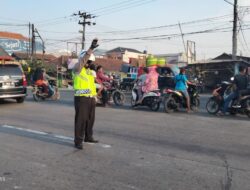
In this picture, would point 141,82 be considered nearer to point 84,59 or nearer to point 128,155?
point 84,59

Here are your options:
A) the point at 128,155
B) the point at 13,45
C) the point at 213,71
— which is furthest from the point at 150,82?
the point at 13,45

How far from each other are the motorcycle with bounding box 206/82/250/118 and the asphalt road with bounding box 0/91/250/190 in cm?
108

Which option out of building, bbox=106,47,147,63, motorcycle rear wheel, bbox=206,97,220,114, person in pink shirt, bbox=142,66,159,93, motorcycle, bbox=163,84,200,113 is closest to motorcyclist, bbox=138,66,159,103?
person in pink shirt, bbox=142,66,159,93

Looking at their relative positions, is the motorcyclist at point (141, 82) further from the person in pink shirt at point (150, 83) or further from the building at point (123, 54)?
the building at point (123, 54)

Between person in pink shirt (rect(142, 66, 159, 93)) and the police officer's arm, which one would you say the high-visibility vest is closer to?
the police officer's arm

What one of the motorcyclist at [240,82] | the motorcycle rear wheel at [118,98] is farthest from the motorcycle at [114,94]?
the motorcyclist at [240,82]

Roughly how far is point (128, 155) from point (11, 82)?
10.6 meters

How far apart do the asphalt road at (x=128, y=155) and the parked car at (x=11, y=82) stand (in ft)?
14.3

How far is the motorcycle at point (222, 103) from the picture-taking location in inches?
521

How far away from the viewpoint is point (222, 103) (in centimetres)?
1388

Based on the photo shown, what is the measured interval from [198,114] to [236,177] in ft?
26.1

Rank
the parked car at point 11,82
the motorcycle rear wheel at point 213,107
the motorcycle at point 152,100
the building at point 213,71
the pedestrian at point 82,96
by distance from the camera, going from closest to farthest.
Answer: the pedestrian at point 82,96, the motorcycle rear wheel at point 213,107, the motorcycle at point 152,100, the parked car at point 11,82, the building at point 213,71

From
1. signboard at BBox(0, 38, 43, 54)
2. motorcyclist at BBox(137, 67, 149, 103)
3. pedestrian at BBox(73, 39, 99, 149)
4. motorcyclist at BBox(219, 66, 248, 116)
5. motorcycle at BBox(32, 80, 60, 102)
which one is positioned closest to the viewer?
pedestrian at BBox(73, 39, 99, 149)

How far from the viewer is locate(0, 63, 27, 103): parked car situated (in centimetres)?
1648
